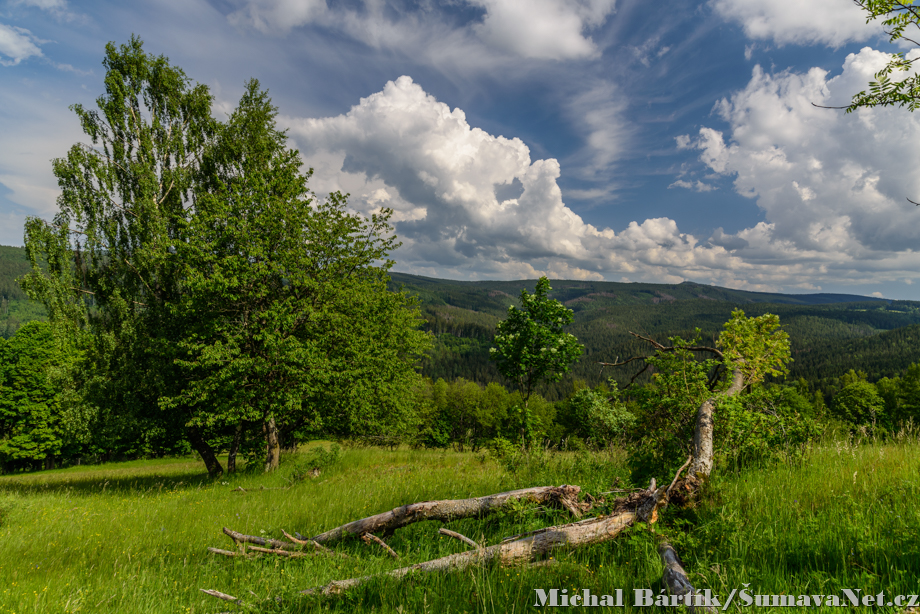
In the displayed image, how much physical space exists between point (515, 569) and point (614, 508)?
1.65 metres

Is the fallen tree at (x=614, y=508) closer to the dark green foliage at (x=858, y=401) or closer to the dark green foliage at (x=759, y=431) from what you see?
the dark green foliage at (x=759, y=431)

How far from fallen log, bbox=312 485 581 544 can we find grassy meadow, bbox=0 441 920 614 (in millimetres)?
167

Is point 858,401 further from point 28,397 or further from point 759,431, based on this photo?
point 28,397

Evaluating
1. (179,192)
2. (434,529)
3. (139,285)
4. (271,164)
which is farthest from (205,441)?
(434,529)

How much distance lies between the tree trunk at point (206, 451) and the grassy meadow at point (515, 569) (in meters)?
7.44

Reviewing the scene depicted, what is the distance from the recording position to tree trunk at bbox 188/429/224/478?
14698 millimetres

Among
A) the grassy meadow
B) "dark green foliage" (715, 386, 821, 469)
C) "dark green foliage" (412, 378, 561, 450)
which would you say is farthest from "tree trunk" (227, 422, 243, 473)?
"dark green foliage" (412, 378, 561, 450)

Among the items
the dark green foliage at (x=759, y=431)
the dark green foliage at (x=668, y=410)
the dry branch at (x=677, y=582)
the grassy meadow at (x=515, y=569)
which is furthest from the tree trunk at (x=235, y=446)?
the dark green foliage at (x=759, y=431)

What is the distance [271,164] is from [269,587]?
17.8 meters

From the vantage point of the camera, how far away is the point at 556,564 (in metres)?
3.44

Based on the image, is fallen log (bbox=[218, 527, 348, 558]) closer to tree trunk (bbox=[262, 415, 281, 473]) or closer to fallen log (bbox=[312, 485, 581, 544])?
fallen log (bbox=[312, 485, 581, 544])

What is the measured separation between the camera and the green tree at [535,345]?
47.1 ft

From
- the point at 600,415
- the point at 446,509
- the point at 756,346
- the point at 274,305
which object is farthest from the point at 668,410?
the point at 274,305

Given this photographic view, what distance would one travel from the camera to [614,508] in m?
4.36
